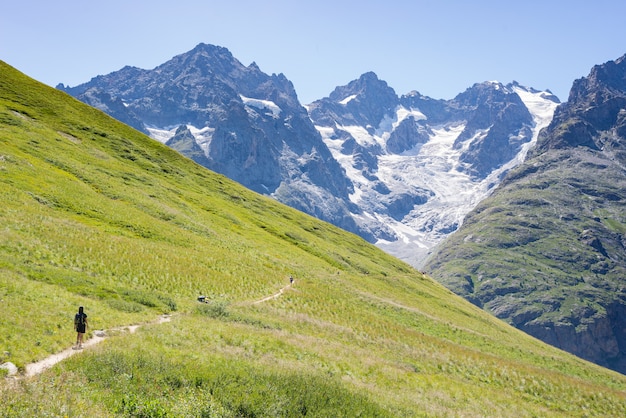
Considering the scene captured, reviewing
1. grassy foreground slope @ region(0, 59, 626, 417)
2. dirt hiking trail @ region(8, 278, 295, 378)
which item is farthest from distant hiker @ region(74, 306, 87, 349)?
grassy foreground slope @ region(0, 59, 626, 417)

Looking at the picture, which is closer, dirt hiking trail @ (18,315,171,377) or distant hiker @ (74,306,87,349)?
dirt hiking trail @ (18,315,171,377)

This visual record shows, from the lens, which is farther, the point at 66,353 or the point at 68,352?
the point at 68,352

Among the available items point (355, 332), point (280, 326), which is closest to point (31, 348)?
point (280, 326)

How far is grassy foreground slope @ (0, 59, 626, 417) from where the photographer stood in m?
16.6

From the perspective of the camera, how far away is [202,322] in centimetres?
2981

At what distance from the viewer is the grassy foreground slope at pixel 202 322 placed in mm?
16625

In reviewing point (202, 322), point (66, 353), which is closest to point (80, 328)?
point (66, 353)

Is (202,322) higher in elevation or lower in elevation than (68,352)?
lower

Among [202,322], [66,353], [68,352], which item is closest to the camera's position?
[66,353]

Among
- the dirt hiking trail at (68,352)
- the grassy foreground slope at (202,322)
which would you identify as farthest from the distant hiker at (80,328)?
the grassy foreground slope at (202,322)

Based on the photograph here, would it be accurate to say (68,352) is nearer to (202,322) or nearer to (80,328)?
(80,328)

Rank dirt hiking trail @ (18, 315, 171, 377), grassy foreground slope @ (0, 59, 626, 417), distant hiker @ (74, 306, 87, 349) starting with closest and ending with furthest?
grassy foreground slope @ (0, 59, 626, 417), dirt hiking trail @ (18, 315, 171, 377), distant hiker @ (74, 306, 87, 349)

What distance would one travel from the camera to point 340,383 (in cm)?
2209

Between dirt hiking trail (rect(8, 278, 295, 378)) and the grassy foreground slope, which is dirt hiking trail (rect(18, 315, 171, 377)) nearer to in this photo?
dirt hiking trail (rect(8, 278, 295, 378))
